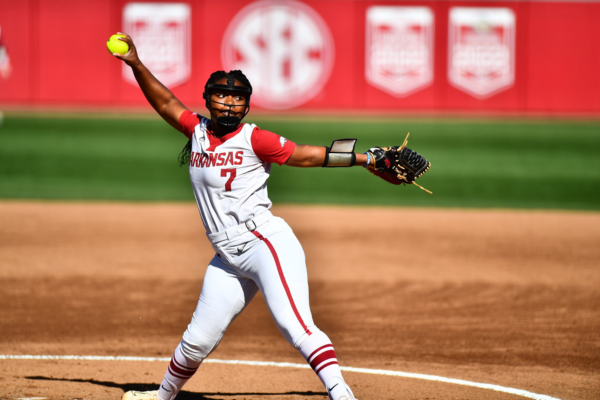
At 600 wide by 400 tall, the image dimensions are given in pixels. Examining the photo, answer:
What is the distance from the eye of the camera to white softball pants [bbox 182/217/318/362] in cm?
333

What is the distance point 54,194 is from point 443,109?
27.1 ft

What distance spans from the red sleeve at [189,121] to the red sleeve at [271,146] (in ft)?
1.46

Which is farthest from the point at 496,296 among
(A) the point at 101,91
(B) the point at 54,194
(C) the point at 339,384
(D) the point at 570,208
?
(A) the point at 101,91

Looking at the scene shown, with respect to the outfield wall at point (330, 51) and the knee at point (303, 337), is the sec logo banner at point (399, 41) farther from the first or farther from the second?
the knee at point (303, 337)

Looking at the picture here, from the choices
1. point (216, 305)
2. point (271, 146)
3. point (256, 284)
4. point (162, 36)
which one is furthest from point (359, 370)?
point (162, 36)

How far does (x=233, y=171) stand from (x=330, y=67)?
1233 centimetres

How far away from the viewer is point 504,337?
5418 millimetres

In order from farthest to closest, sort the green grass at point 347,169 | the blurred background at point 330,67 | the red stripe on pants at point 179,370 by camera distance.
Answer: the blurred background at point 330,67 → the green grass at point 347,169 → the red stripe on pants at point 179,370

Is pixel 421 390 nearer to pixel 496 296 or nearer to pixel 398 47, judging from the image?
pixel 496 296

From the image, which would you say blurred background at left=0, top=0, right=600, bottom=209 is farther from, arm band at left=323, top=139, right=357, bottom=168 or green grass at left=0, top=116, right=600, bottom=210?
arm band at left=323, top=139, right=357, bottom=168

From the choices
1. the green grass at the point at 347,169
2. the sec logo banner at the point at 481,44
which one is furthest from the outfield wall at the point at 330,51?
the green grass at the point at 347,169

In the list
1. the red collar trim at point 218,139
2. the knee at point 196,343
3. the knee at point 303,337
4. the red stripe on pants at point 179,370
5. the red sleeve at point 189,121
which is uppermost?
the red sleeve at point 189,121

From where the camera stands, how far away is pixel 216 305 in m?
3.50

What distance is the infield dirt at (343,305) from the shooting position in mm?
4406
